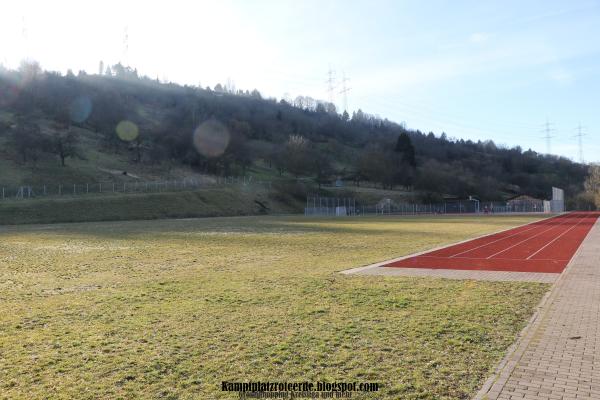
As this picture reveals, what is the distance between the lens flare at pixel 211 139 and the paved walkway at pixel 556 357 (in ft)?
348

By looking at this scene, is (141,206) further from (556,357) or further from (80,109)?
(80,109)

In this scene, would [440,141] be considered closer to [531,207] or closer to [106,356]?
[531,207]

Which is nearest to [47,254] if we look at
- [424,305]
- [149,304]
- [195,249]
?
[195,249]

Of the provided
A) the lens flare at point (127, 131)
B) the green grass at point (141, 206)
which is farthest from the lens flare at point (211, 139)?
the green grass at point (141, 206)

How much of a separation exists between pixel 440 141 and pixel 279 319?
19255cm

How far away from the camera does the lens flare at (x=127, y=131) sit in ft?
367

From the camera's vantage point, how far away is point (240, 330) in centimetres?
816

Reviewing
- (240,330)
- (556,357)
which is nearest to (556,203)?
(556,357)

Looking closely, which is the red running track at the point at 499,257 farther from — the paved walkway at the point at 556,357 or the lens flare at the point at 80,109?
the lens flare at the point at 80,109

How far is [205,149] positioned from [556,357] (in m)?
111

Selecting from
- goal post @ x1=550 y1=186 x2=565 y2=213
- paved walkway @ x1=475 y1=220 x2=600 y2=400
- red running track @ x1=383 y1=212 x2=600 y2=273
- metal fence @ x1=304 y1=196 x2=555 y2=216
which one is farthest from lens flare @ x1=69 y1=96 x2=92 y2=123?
paved walkway @ x1=475 y1=220 x2=600 y2=400

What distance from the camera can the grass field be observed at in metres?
5.91

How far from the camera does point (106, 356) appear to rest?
6.80m

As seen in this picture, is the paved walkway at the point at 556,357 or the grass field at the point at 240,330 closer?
the paved walkway at the point at 556,357
